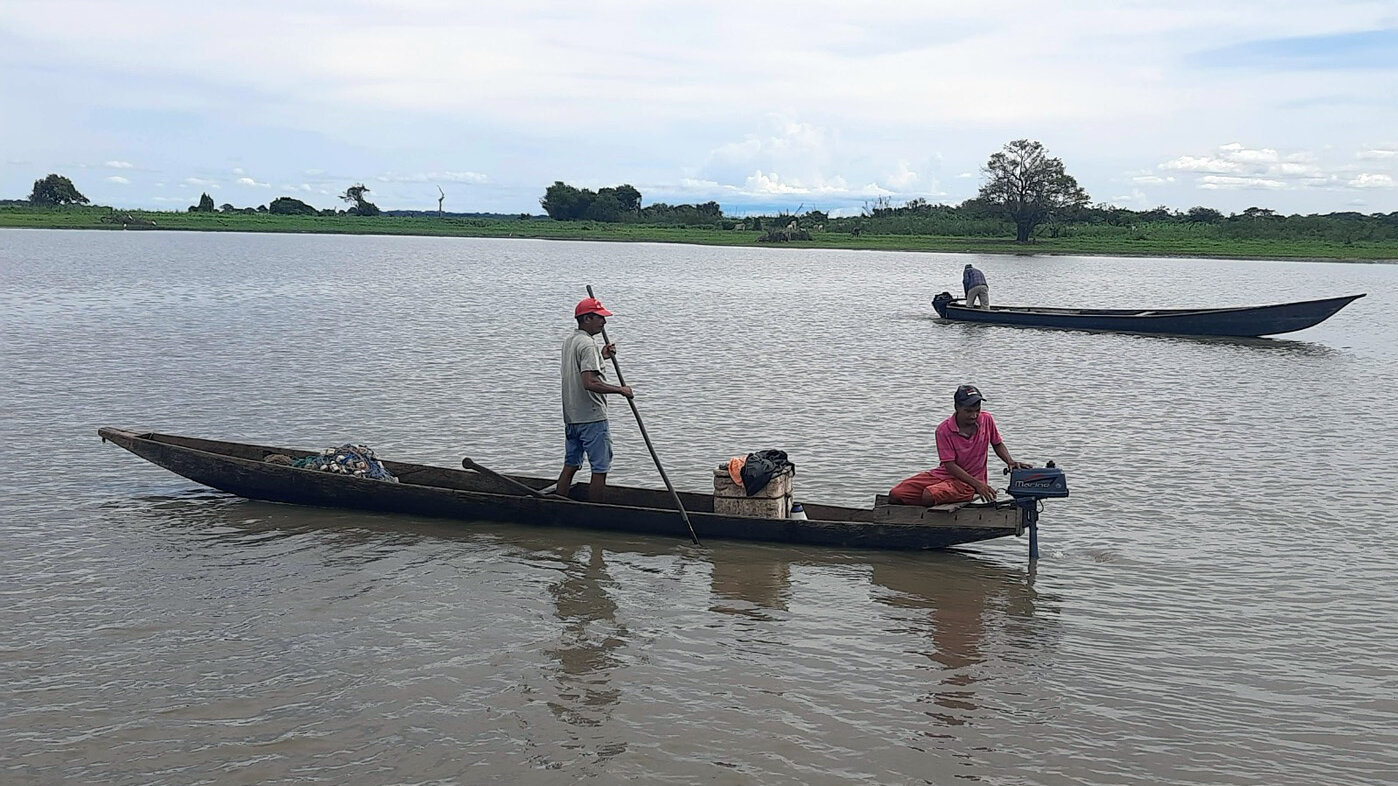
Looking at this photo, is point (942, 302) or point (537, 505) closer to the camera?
point (537, 505)

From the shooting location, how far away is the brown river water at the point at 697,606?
615cm

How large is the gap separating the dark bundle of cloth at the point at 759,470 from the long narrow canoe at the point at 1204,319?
20.4 m

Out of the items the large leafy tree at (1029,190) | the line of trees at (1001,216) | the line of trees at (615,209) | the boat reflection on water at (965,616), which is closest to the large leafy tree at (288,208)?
the line of trees at (1001,216)

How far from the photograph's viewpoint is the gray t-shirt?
9.89 metres

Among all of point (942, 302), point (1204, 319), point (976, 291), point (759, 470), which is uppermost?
point (976, 291)

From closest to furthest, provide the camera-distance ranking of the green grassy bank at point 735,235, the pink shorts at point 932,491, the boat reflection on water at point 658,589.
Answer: the boat reflection on water at point 658,589 < the pink shorts at point 932,491 < the green grassy bank at point 735,235

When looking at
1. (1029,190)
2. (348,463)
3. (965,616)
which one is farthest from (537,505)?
(1029,190)

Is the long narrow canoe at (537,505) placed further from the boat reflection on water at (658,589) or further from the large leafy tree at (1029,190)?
the large leafy tree at (1029,190)

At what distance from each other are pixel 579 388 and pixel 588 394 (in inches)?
3.6

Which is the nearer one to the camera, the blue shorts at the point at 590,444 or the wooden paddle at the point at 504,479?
the blue shorts at the point at 590,444

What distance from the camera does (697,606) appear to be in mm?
8445

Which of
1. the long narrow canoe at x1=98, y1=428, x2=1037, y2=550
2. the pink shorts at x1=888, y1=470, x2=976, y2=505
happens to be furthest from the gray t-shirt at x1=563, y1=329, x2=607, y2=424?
the pink shorts at x1=888, y1=470, x2=976, y2=505

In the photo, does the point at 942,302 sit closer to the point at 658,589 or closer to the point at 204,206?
the point at 658,589

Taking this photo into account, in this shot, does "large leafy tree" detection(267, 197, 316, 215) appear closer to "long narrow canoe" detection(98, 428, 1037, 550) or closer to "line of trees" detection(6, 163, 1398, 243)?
"line of trees" detection(6, 163, 1398, 243)
